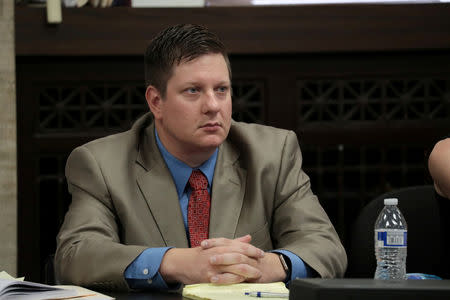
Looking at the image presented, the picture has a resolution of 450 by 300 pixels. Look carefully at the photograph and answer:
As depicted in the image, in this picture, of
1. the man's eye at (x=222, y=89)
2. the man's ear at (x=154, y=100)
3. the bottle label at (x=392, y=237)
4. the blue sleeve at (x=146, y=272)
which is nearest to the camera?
the bottle label at (x=392, y=237)

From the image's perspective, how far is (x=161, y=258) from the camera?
6.26 feet

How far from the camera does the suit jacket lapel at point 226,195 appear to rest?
221 centimetres

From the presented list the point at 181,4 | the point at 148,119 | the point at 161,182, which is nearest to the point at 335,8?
the point at 181,4

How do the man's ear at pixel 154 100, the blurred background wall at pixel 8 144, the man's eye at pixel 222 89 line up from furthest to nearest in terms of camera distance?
the blurred background wall at pixel 8 144
the man's ear at pixel 154 100
the man's eye at pixel 222 89

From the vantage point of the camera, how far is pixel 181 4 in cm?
333

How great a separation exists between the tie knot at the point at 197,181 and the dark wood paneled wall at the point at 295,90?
112 centimetres

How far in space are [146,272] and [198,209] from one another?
421 mm

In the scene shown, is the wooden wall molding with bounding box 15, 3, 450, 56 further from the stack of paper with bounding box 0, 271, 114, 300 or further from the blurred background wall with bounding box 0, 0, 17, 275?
the stack of paper with bounding box 0, 271, 114, 300

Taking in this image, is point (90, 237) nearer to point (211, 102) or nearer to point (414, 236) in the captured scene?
point (211, 102)

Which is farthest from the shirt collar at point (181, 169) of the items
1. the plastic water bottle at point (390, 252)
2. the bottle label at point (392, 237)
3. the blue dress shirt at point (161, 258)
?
the bottle label at point (392, 237)

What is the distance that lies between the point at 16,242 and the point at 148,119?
3.67 feet

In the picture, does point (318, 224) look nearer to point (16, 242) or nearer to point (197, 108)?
point (197, 108)

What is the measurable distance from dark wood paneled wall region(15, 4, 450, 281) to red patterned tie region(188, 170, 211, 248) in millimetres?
1142

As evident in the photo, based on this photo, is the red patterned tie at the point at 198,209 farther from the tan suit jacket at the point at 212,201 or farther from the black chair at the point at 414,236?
the black chair at the point at 414,236
